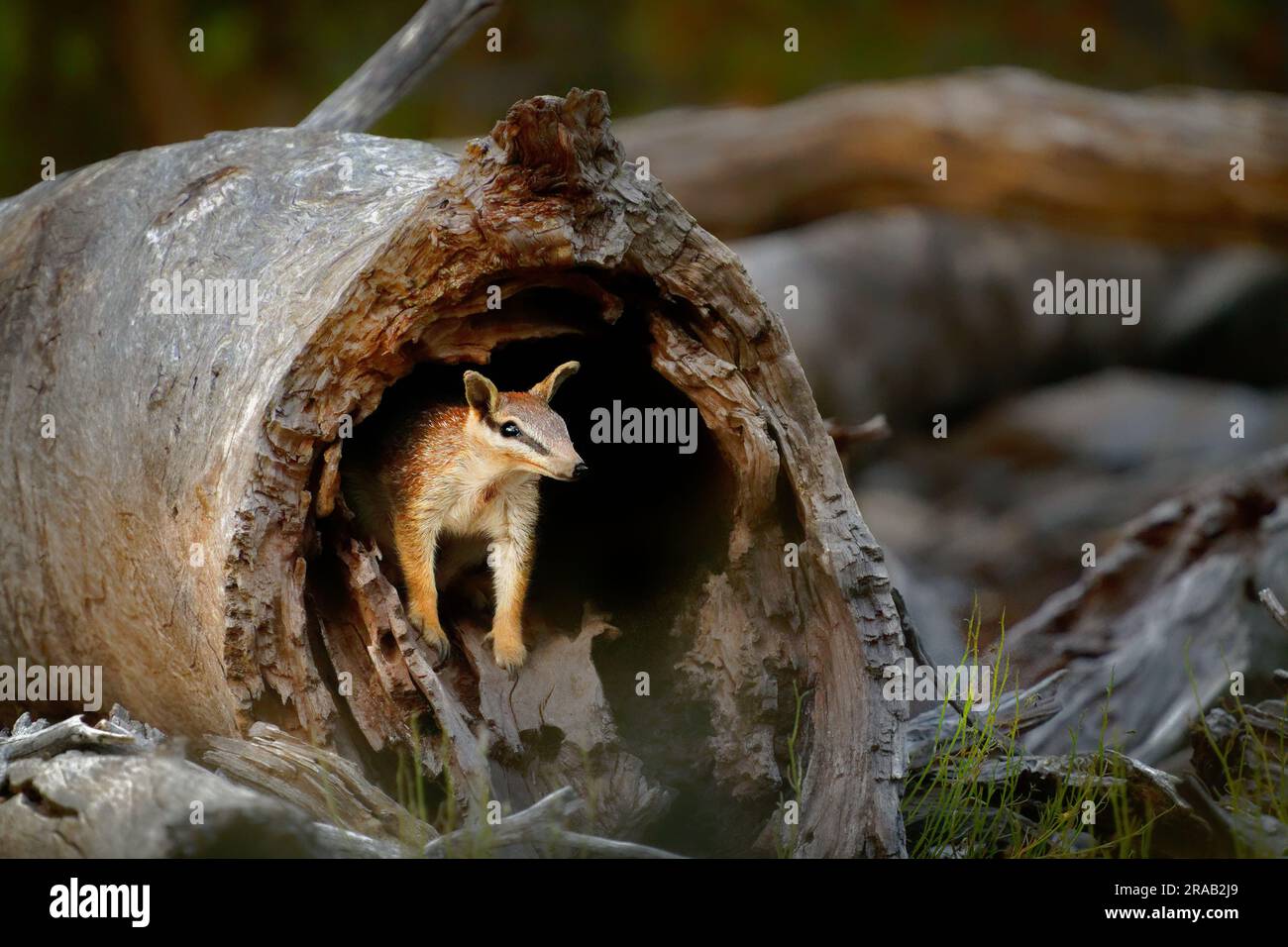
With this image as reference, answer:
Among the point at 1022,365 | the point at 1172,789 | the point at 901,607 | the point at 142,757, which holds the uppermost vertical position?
the point at 1022,365

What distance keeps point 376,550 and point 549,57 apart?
783cm

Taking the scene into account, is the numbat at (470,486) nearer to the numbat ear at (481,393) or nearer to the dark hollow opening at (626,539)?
the numbat ear at (481,393)

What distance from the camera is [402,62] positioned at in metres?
5.74

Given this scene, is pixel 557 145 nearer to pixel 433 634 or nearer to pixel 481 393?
pixel 481 393

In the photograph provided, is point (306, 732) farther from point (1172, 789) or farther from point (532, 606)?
point (1172, 789)

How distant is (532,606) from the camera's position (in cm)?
493

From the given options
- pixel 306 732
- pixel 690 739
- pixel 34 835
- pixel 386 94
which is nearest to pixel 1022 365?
pixel 386 94

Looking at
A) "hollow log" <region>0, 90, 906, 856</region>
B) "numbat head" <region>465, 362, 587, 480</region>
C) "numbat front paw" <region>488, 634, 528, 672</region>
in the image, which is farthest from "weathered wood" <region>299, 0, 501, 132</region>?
"numbat front paw" <region>488, 634, 528, 672</region>

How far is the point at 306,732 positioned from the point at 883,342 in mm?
8192

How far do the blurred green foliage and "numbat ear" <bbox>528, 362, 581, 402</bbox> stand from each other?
6.54 meters

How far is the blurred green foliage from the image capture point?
10.7 m

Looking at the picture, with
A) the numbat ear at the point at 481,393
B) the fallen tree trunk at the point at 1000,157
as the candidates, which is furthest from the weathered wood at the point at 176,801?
the fallen tree trunk at the point at 1000,157

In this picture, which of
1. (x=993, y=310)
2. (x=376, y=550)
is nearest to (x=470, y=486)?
(x=376, y=550)

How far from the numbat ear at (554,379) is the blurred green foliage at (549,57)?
6543 millimetres
